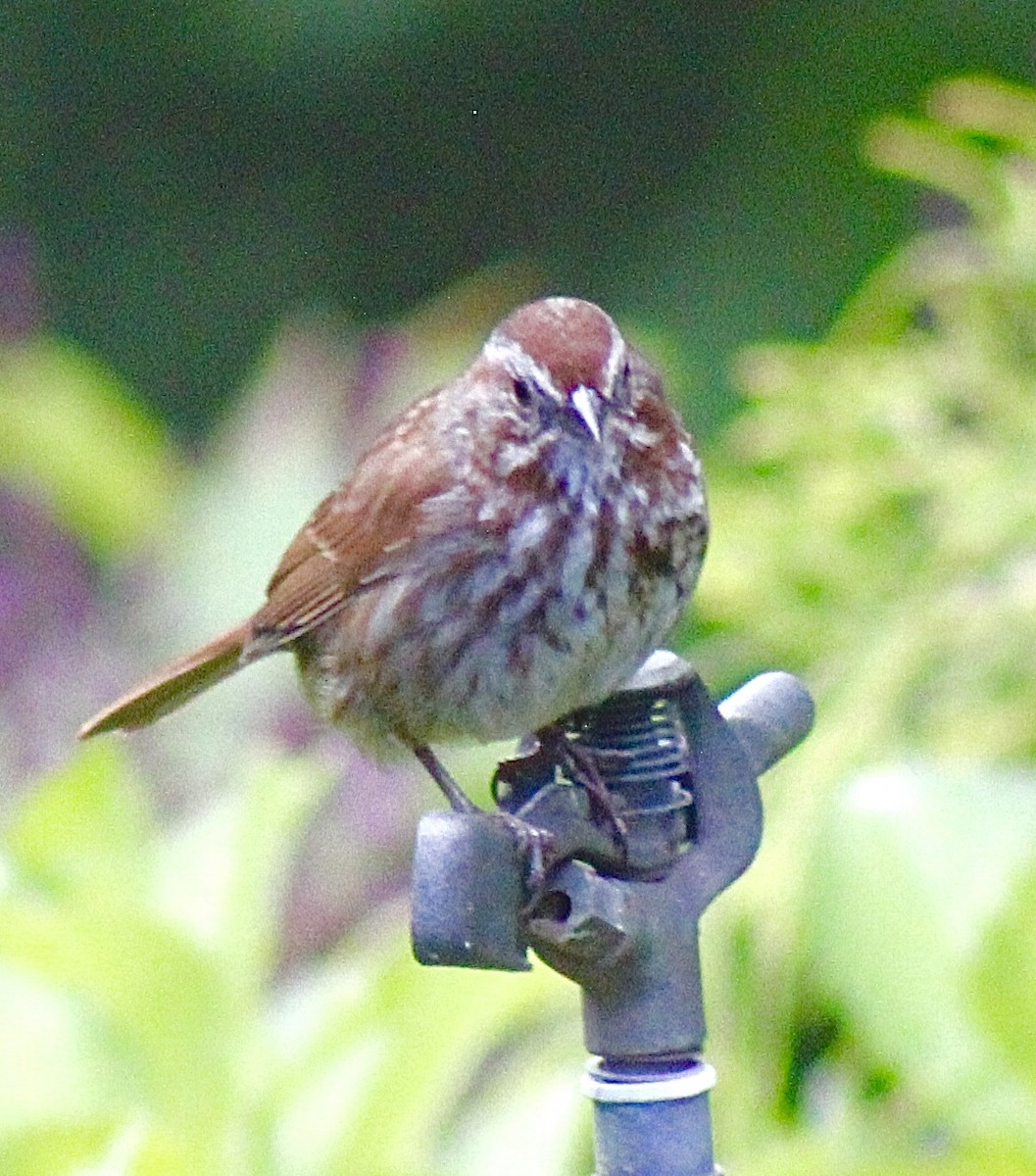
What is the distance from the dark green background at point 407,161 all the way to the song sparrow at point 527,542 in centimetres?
259

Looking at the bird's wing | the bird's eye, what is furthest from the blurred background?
the bird's eye

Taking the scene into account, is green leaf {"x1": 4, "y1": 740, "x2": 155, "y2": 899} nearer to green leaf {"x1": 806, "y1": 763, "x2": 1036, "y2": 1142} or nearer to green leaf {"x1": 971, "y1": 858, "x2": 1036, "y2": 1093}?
green leaf {"x1": 806, "y1": 763, "x2": 1036, "y2": 1142}

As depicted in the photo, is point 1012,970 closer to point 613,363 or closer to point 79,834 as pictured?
point 613,363

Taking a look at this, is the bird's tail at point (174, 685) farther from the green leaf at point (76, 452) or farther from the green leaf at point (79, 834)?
the green leaf at point (76, 452)

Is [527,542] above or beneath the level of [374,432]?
beneath

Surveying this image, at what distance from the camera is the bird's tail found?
2.47m

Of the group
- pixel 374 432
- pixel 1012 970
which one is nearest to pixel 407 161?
pixel 374 432

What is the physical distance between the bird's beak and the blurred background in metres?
0.46

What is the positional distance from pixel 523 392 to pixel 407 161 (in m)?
3.56

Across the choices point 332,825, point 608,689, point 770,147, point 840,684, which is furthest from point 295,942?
point 770,147

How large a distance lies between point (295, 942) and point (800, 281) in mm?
2010

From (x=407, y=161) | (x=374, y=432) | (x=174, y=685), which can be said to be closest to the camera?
(x=174, y=685)

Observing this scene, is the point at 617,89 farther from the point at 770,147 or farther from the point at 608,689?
the point at 608,689

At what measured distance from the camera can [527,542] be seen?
2117 millimetres
